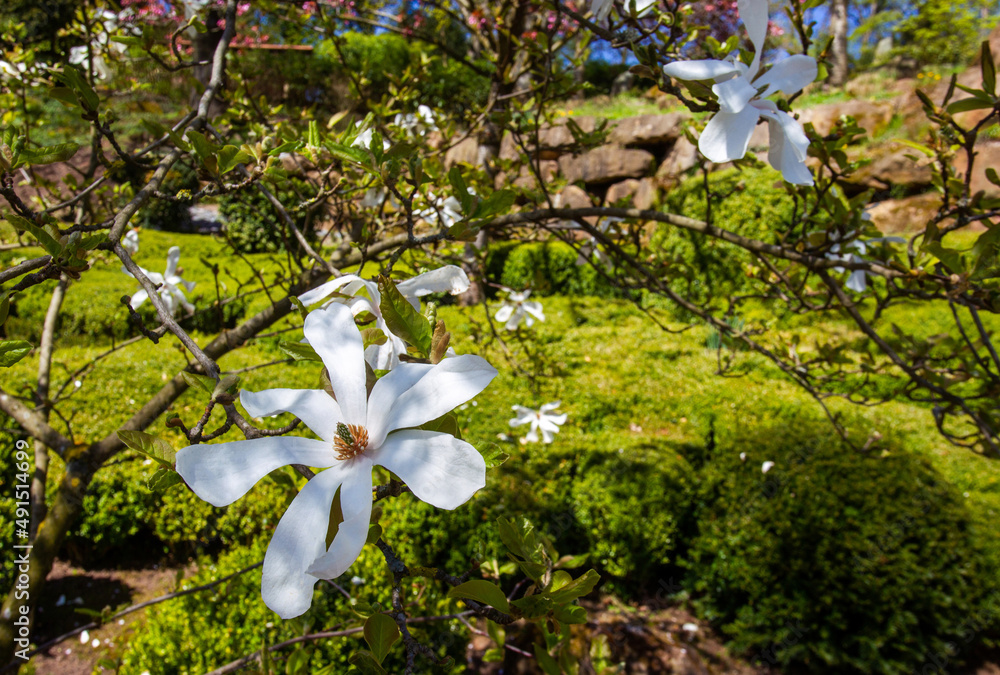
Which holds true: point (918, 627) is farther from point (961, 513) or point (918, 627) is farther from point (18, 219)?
point (18, 219)

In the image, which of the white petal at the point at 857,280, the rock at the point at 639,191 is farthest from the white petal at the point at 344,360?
the rock at the point at 639,191

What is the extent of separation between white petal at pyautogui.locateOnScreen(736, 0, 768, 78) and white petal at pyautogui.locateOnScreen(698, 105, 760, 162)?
0.06 metres

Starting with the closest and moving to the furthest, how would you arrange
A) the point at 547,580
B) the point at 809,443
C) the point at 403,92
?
the point at 547,580 < the point at 403,92 < the point at 809,443

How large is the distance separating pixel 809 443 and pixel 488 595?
2809 millimetres

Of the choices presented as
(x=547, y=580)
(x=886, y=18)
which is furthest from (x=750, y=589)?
(x=886, y=18)

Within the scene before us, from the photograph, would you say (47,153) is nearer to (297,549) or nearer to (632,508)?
(297,549)

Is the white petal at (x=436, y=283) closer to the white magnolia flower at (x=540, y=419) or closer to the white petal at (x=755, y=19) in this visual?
the white petal at (x=755, y=19)

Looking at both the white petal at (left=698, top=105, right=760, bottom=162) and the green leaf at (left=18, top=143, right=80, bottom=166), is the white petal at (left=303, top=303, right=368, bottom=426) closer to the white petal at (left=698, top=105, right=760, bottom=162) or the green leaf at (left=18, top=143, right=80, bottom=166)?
the white petal at (left=698, top=105, right=760, bottom=162)

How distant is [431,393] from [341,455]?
0.09m

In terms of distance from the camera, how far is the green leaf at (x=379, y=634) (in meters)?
0.43

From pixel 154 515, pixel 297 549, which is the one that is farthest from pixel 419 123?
pixel 154 515

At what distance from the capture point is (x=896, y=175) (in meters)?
7.05

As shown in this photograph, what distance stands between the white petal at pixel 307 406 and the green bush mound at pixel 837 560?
2.32 m

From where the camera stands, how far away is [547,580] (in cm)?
61
